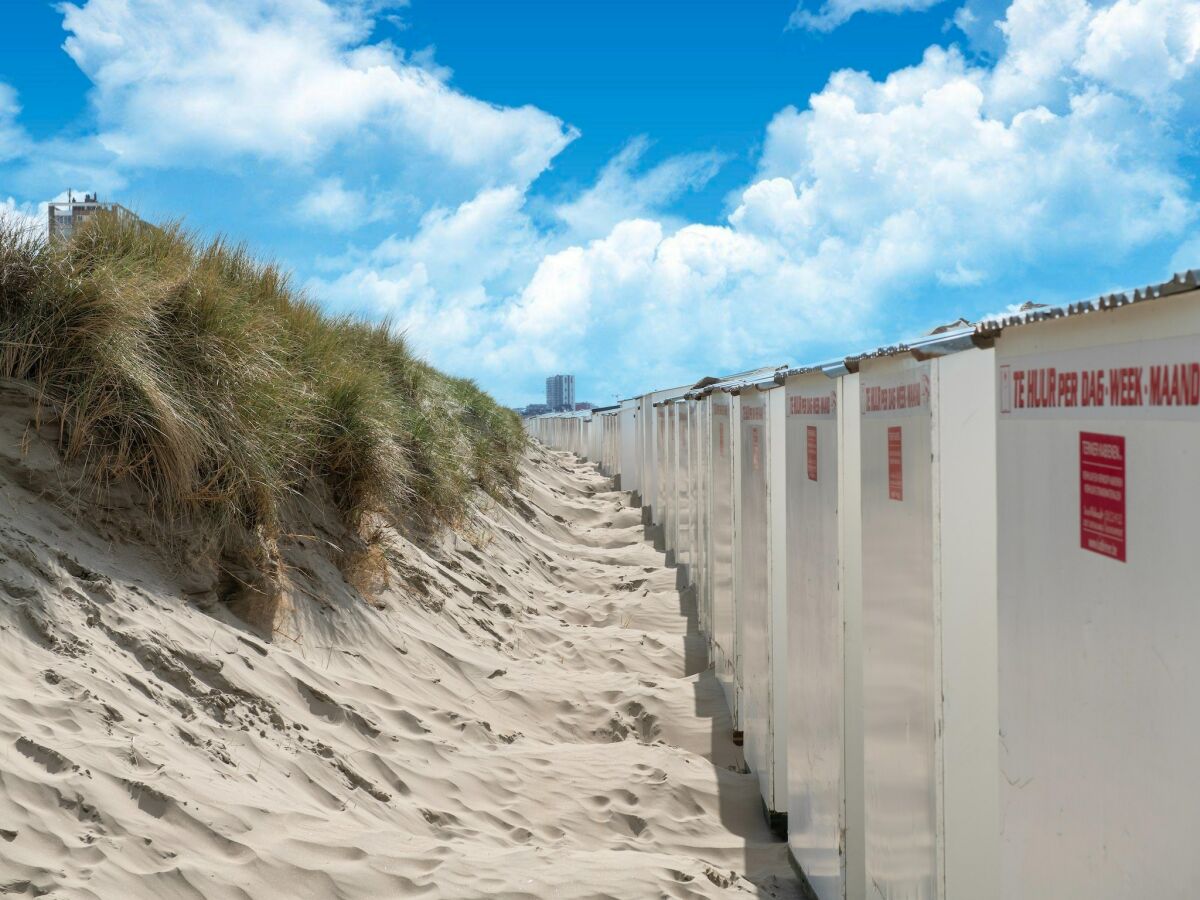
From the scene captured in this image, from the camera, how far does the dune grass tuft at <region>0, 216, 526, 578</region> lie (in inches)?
213

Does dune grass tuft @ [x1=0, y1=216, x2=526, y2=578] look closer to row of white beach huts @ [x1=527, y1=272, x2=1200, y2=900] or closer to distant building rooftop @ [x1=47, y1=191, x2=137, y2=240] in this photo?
distant building rooftop @ [x1=47, y1=191, x2=137, y2=240]

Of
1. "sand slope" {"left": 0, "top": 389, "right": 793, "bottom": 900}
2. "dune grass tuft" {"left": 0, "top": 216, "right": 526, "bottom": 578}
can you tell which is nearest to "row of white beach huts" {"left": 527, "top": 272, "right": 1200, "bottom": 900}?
"sand slope" {"left": 0, "top": 389, "right": 793, "bottom": 900}

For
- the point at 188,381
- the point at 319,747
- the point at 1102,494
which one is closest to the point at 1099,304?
the point at 1102,494

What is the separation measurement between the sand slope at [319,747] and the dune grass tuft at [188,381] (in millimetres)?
288

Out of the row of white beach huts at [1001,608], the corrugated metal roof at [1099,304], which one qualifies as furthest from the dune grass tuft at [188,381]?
the corrugated metal roof at [1099,304]

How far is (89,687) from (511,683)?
300 cm

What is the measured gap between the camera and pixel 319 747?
4594 millimetres

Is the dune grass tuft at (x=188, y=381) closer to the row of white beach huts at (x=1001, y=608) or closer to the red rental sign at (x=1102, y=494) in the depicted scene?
the row of white beach huts at (x=1001, y=608)

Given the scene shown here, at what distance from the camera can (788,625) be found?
4.38 meters

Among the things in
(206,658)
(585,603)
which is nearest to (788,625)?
(206,658)

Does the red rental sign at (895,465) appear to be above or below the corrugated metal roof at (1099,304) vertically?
below

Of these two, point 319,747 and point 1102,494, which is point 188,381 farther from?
point 1102,494

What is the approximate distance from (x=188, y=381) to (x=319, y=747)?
2.32 meters

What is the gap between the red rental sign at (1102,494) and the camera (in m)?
1.67
